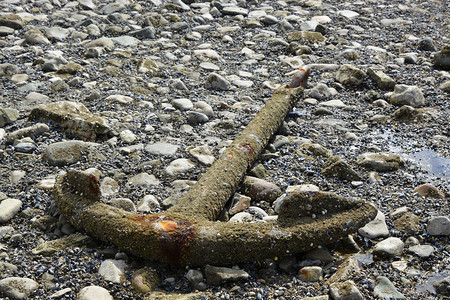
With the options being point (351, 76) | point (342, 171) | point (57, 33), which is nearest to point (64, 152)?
point (342, 171)

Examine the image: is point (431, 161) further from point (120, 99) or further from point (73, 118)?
point (73, 118)

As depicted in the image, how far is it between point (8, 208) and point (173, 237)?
1.50 meters

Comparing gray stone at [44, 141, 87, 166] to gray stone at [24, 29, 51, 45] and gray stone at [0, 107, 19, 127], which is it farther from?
gray stone at [24, 29, 51, 45]

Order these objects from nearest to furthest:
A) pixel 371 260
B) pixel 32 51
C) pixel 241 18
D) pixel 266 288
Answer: pixel 266 288
pixel 371 260
pixel 32 51
pixel 241 18

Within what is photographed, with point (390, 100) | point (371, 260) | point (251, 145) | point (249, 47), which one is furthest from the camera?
point (249, 47)

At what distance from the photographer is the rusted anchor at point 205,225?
307 cm

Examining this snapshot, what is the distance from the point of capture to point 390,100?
248 inches

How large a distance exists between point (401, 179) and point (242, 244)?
2.10m

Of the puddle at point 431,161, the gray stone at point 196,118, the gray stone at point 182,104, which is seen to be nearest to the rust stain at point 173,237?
the gray stone at point 196,118

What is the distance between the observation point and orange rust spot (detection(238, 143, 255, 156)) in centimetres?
427

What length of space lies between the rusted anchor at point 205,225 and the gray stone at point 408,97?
10.5 feet

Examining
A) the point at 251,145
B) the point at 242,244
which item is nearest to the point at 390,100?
the point at 251,145

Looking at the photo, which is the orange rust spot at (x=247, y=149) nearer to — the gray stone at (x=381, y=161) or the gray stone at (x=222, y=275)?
the gray stone at (x=381, y=161)

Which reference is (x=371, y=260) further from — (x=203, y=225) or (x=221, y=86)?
(x=221, y=86)
